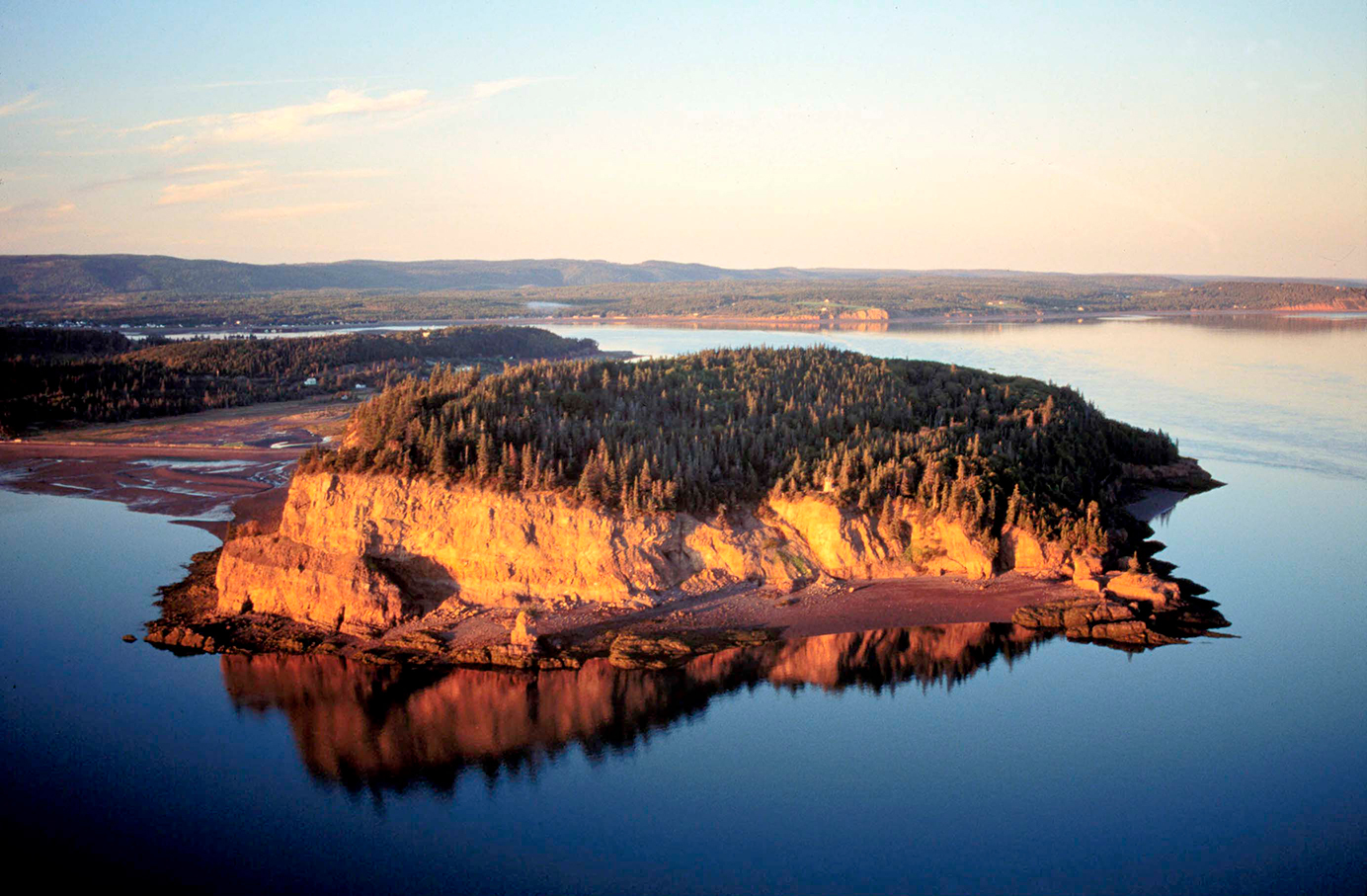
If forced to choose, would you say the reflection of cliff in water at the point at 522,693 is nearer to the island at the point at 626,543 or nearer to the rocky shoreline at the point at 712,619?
the rocky shoreline at the point at 712,619

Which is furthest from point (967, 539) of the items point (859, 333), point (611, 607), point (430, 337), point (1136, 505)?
point (859, 333)

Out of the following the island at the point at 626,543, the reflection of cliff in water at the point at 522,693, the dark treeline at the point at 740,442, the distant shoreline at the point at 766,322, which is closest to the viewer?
the reflection of cliff in water at the point at 522,693

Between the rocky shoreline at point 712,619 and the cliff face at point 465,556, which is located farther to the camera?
the cliff face at point 465,556

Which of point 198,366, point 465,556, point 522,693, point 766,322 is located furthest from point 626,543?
point 766,322

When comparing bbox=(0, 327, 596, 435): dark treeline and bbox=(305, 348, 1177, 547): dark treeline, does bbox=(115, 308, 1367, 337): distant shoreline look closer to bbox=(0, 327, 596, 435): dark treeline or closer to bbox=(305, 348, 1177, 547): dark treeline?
bbox=(0, 327, 596, 435): dark treeline

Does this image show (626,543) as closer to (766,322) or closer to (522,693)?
(522,693)

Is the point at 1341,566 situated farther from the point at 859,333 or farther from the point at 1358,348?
the point at 859,333

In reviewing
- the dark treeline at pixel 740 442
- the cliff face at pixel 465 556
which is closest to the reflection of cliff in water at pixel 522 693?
the cliff face at pixel 465 556
